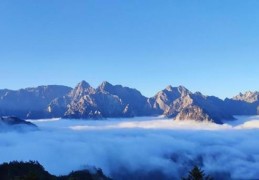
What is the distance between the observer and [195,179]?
120 metres

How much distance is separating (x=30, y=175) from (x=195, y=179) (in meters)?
38.2

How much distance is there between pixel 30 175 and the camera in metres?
116
